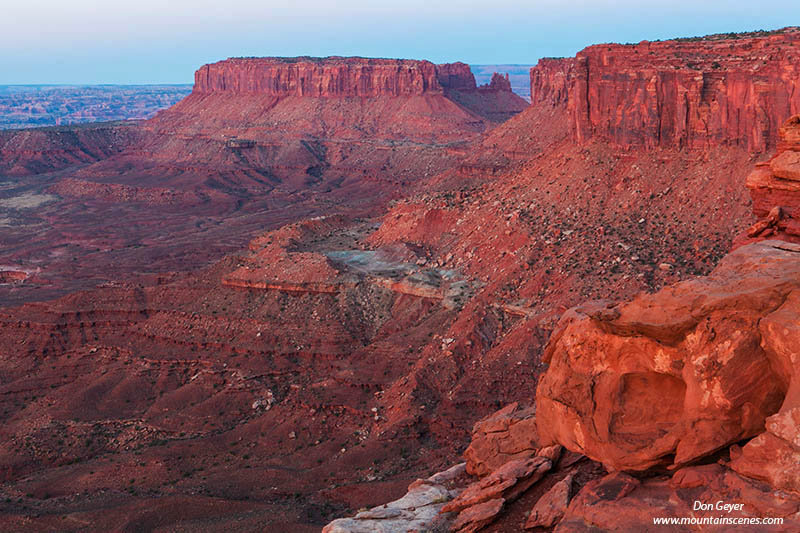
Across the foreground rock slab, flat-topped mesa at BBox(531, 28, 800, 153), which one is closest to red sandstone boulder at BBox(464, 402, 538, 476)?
the foreground rock slab

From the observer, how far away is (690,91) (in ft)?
161

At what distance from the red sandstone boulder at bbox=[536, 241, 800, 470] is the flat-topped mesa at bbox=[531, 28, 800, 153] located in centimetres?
3070

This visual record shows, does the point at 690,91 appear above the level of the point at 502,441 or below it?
above

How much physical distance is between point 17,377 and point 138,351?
7098 millimetres

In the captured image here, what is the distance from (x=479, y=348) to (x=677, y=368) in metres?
25.8

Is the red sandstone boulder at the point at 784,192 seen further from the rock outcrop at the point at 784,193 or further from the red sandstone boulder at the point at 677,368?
the red sandstone boulder at the point at 677,368

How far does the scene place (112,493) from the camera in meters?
32.3

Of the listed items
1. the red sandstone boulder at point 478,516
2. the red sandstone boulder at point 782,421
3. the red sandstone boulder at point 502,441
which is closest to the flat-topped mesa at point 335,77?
the red sandstone boulder at point 502,441

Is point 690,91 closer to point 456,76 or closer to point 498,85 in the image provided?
point 456,76

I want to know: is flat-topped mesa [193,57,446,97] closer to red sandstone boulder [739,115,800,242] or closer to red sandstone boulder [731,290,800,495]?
red sandstone boulder [739,115,800,242]

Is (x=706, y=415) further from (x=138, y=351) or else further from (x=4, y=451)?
(x=138, y=351)

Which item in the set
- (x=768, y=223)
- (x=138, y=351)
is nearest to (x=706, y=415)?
(x=768, y=223)

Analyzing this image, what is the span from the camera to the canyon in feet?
52.2

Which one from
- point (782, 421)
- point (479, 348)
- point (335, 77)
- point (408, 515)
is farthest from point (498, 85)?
point (782, 421)
